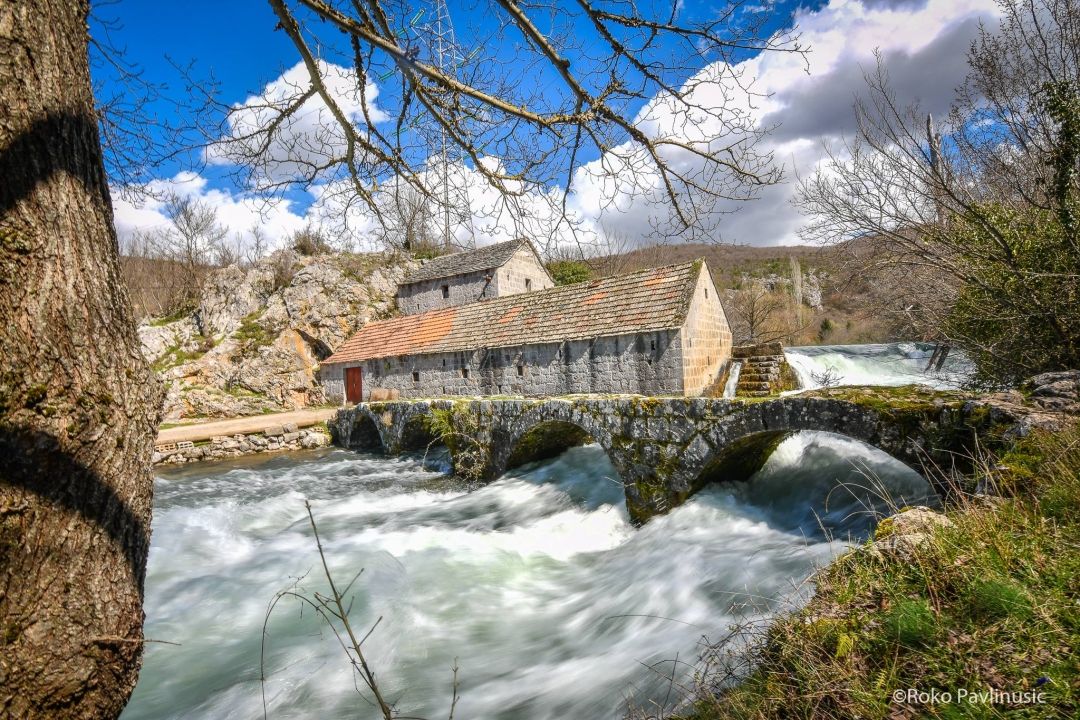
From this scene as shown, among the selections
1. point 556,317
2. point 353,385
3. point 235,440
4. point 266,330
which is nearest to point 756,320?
point 556,317

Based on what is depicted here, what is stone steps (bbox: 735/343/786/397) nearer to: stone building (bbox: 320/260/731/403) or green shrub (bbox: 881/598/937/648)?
stone building (bbox: 320/260/731/403)

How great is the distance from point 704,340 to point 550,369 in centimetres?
501

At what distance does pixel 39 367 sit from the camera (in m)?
1.56

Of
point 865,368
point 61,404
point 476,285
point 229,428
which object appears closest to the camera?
point 61,404

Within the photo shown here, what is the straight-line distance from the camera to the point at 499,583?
611 cm

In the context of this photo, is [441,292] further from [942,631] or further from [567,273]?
[942,631]

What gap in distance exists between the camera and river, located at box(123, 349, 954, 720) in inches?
150

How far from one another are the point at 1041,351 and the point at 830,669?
7.08m

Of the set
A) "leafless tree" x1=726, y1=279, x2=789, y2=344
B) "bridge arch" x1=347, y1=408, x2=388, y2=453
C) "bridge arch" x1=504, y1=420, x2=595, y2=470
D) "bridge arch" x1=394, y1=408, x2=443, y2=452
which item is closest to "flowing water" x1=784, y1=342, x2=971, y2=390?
"leafless tree" x1=726, y1=279, x2=789, y2=344

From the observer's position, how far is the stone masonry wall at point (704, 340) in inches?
565

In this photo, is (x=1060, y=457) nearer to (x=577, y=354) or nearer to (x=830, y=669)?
(x=830, y=669)

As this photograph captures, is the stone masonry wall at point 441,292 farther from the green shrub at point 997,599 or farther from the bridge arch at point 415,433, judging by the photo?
the green shrub at point 997,599

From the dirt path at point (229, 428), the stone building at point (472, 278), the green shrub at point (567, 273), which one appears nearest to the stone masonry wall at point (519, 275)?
the stone building at point (472, 278)

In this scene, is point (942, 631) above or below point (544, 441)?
above
